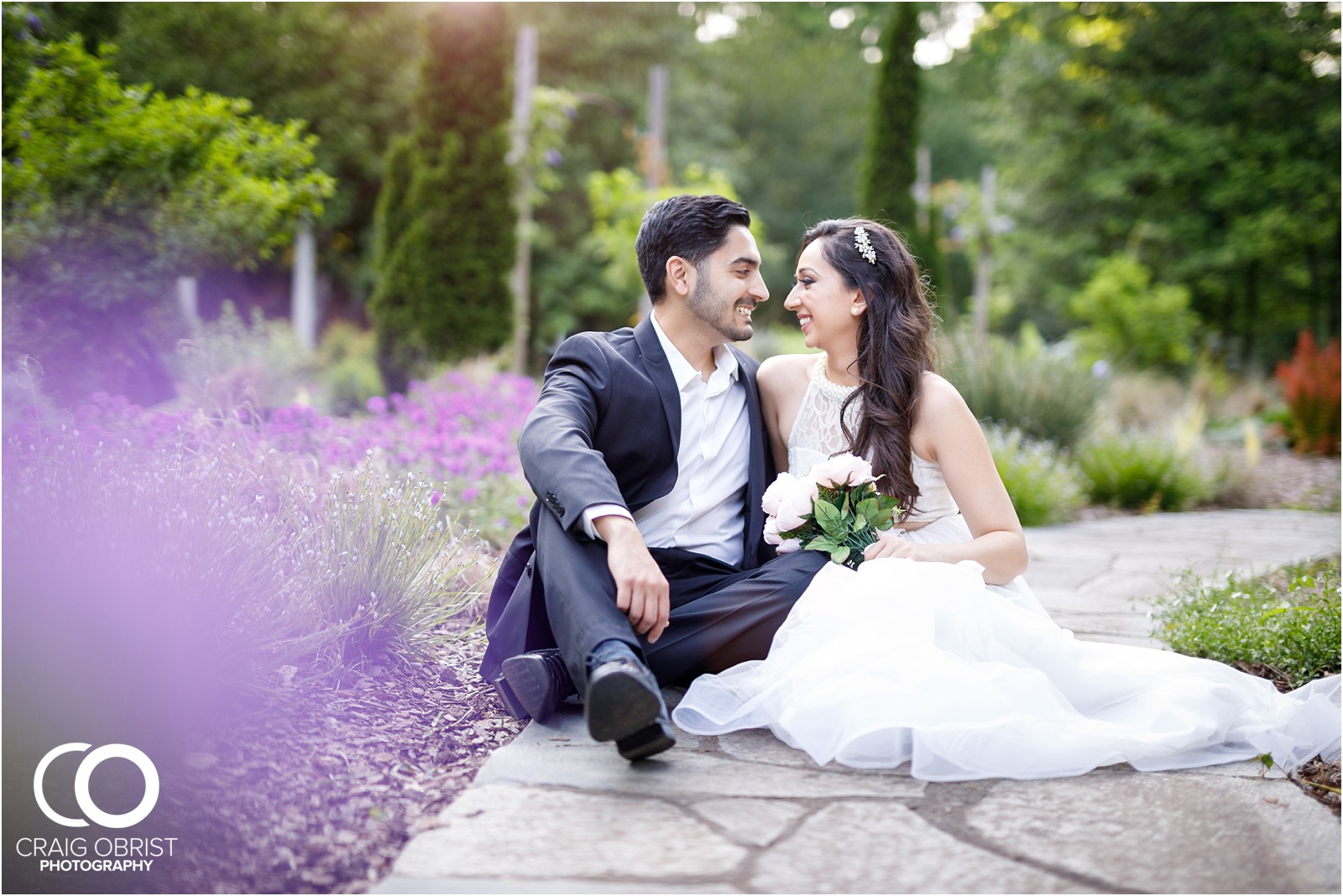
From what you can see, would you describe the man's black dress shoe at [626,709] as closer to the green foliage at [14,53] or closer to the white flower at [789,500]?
the white flower at [789,500]

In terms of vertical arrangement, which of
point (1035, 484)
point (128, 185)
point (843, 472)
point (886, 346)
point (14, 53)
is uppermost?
point (14, 53)

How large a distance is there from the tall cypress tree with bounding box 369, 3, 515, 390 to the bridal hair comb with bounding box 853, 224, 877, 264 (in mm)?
6972

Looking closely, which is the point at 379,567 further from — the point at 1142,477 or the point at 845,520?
the point at 1142,477

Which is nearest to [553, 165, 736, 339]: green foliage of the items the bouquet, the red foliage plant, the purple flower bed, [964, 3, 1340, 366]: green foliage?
the purple flower bed

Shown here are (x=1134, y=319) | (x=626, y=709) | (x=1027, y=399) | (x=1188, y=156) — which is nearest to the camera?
(x=626, y=709)

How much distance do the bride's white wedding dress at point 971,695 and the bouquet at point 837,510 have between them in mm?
107

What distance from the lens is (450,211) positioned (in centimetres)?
959

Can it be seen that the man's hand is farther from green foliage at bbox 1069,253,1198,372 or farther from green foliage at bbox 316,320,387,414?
green foliage at bbox 1069,253,1198,372

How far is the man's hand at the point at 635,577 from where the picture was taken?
7.50 ft

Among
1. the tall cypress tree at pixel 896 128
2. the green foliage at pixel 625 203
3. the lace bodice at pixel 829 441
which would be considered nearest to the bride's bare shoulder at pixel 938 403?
the lace bodice at pixel 829 441

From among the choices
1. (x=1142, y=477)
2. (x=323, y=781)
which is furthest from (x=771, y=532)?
(x=1142, y=477)

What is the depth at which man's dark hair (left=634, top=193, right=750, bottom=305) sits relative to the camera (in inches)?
120

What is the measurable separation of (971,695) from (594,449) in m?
1.16

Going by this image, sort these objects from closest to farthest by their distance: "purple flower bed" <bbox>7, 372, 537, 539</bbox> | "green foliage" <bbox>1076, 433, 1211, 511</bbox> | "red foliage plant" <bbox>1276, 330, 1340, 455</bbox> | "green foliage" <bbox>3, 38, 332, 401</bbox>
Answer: "purple flower bed" <bbox>7, 372, 537, 539</bbox> → "green foliage" <bbox>3, 38, 332, 401</bbox> → "green foliage" <bbox>1076, 433, 1211, 511</bbox> → "red foliage plant" <bbox>1276, 330, 1340, 455</bbox>
